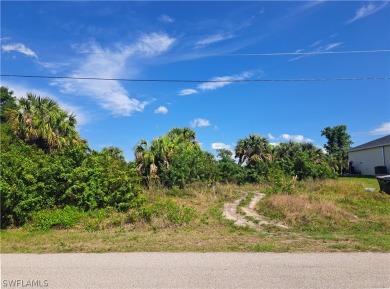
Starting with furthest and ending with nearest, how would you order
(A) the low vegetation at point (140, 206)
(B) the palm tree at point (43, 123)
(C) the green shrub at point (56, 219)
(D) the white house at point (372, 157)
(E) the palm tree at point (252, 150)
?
1. (D) the white house at point (372, 157)
2. (E) the palm tree at point (252, 150)
3. (B) the palm tree at point (43, 123)
4. (C) the green shrub at point (56, 219)
5. (A) the low vegetation at point (140, 206)

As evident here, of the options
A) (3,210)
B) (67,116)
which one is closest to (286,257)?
Answer: (3,210)

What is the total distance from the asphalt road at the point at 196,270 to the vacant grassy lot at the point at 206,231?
0.67m

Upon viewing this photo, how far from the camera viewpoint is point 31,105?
23531 millimetres

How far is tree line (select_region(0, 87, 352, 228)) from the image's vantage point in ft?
42.4

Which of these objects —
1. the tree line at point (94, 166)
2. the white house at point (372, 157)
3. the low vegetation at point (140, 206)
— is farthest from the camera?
the white house at point (372, 157)

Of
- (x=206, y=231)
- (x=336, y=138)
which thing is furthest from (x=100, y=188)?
(x=336, y=138)

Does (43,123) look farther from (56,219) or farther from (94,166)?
(56,219)

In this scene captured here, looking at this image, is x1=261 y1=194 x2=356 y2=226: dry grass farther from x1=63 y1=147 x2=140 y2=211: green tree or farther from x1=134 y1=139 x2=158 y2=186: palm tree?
x1=134 y1=139 x2=158 y2=186: palm tree

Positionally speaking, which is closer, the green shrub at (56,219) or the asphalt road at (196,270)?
the asphalt road at (196,270)

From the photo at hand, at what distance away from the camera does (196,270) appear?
588 centimetres

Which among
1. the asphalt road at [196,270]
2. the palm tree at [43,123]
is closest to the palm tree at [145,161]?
the palm tree at [43,123]

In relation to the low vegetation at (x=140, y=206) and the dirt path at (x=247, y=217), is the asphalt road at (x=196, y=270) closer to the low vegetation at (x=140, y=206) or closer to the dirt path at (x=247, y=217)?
the low vegetation at (x=140, y=206)

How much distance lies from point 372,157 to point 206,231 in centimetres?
3867

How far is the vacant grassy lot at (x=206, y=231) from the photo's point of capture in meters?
7.89
